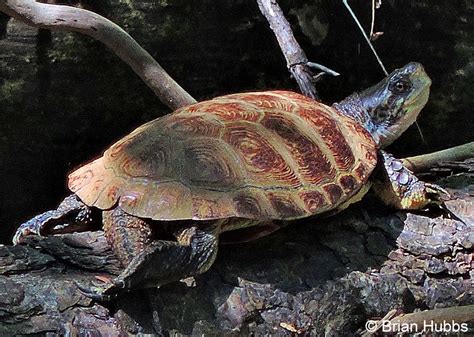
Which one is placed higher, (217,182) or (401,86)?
(217,182)

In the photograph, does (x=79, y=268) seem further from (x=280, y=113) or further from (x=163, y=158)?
(x=280, y=113)

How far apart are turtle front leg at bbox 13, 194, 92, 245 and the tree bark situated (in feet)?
0.31

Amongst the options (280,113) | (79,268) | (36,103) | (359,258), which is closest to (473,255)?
(359,258)

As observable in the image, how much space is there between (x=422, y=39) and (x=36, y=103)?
1546mm

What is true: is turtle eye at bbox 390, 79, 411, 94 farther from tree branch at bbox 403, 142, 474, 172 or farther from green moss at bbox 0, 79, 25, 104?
green moss at bbox 0, 79, 25, 104

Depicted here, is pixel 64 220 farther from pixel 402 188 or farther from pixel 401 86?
pixel 401 86

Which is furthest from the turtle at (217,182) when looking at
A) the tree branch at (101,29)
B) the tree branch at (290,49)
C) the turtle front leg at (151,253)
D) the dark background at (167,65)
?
the dark background at (167,65)

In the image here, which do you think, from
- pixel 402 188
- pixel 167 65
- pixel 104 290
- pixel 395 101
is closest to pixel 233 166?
pixel 104 290

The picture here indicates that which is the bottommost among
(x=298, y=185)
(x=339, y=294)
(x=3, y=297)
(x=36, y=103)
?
(x=339, y=294)

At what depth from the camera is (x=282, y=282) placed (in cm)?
165

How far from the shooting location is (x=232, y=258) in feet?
5.59

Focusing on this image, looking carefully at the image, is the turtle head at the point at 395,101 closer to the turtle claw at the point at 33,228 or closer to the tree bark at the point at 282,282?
the tree bark at the point at 282,282

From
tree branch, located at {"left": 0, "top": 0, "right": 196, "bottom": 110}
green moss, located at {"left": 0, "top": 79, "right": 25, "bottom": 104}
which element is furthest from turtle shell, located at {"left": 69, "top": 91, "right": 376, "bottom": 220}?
green moss, located at {"left": 0, "top": 79, "right": 25, "bottom": 104}

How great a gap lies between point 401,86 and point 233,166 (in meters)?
0.78
